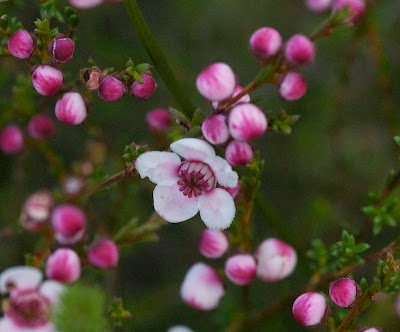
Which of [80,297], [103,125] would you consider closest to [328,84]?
[103,125]

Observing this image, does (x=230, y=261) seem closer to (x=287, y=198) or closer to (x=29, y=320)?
(x=29, y=320)

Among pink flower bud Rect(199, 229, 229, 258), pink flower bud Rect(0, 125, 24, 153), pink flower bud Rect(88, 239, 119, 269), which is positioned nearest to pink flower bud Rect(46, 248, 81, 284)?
pink flower bud Rect(88, 239, 119, 269)

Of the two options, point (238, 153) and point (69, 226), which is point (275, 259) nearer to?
point (238, 153)

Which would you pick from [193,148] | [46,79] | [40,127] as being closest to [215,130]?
[193,148]

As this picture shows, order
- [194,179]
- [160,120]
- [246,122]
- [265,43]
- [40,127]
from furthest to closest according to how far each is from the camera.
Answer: [40,127] < [160,120] < [194,179] < [265,43] < [246,122]

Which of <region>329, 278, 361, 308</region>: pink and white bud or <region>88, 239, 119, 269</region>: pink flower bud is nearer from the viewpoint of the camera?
<region>329, 278, 361, 308</region>: pink and white bud

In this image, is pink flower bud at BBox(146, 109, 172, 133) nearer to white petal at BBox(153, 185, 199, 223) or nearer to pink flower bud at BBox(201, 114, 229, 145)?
white petal at BBox(153, 185, 199, 223)
